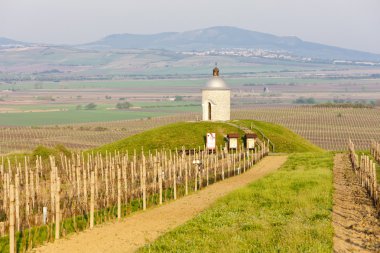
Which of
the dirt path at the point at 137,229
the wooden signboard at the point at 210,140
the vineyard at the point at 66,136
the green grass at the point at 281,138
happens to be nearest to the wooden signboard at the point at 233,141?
the wooden signboard at the point at 210,140

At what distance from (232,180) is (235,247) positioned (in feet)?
69.4

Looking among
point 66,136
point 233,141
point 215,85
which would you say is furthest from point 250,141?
point 66,136

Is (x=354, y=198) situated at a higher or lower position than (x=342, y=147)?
higher

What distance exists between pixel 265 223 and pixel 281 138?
1751 inches

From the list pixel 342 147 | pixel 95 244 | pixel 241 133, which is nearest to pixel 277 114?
pixel 342 147

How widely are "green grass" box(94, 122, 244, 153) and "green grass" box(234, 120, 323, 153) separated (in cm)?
348

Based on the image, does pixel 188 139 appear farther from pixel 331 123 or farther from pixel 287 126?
pixel 331 123

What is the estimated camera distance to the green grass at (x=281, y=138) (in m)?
66.4

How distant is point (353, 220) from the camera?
1034 inches

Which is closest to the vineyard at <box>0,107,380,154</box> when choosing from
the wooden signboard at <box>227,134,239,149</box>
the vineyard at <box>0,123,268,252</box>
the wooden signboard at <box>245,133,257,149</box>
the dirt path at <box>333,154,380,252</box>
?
the wooden signboard at <box>245,133,257,149</box>

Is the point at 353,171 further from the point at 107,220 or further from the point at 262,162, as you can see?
the point at 107,220

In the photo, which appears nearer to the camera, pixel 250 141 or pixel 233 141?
pixel 233 141

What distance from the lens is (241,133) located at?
219ft

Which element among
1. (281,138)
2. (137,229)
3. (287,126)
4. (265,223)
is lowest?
(287,126)
